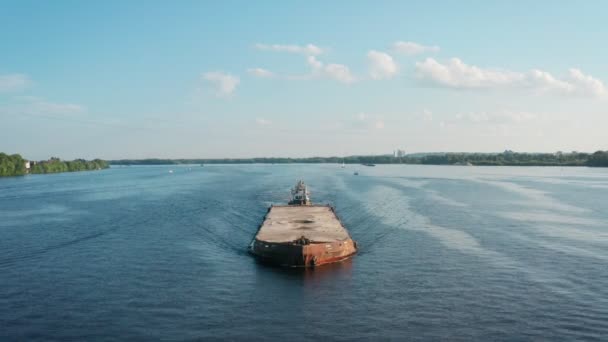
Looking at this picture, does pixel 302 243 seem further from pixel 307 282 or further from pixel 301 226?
pixel 301 226

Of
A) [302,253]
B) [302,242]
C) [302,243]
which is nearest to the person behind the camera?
[302,253]

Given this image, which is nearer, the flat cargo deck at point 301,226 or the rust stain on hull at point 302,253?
the rust stain on hull at point 302,253

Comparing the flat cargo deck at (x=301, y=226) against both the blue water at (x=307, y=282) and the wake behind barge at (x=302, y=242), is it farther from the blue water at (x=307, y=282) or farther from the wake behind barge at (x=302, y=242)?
the blue water at (x=307, y=282)

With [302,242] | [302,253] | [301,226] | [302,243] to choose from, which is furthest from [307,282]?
[301,226]

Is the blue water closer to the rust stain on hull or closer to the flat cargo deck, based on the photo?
the rust stain on hull

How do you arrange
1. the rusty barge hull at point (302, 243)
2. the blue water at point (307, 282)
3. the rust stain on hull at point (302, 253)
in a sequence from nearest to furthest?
the blue water at point (307, 282) < the rust stain on hull at point (302, 253) < the rusty barge hull at point (302, 243)

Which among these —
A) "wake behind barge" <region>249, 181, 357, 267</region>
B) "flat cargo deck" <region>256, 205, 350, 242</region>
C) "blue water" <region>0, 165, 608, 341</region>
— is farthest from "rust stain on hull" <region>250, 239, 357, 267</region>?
"flat cargo deck" <region>256, 205, 350, 242</region>

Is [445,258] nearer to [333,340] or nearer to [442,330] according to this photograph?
[442,330]

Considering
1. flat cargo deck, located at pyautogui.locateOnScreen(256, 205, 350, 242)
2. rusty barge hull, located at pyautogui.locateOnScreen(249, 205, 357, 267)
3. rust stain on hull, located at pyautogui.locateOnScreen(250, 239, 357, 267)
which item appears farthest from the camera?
flat cargo deck, located at pyautogui.locateOnScreen(256, 205, 350, 242)

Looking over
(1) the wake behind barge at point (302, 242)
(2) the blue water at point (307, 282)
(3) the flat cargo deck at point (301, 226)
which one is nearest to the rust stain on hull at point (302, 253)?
(1) the wake behind barge at point (302, 242)
